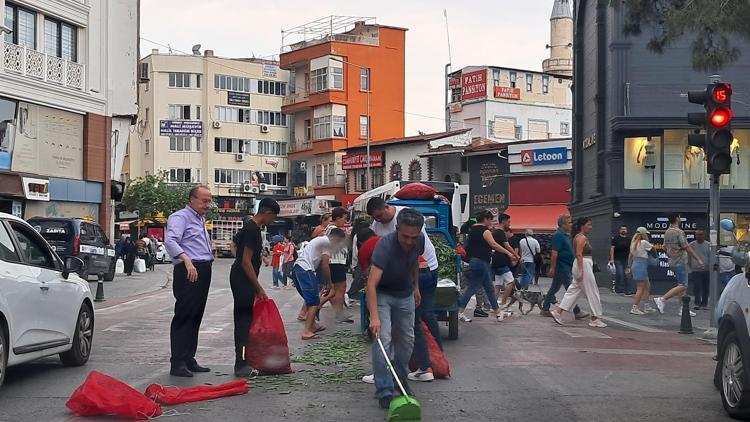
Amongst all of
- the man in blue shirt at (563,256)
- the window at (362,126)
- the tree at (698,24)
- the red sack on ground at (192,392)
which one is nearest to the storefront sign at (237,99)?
the window at (362,126)

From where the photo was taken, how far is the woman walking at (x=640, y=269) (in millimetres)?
18297

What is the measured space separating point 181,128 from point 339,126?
36.9ft

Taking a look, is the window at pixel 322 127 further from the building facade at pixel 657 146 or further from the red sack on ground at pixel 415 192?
the red sack on ground at pixel 415 192

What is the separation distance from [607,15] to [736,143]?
17.8ft

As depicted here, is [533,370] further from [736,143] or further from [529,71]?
[529,71]

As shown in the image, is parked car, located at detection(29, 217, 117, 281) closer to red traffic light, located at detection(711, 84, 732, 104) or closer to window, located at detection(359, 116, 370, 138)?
red traffic light, located at detection(711, 84, 732, 104)

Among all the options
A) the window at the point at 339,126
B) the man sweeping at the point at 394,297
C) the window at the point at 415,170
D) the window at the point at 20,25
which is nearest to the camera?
the man sweeping at the point at 394,297

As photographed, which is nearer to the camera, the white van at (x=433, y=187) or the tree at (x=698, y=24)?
the tree at (x=698, y=24)

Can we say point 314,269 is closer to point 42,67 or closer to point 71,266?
point 71,266

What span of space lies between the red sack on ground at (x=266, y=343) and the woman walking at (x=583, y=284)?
277 inches

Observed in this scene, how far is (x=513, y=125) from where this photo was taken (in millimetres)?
69500

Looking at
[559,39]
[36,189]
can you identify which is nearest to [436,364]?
[36,189]

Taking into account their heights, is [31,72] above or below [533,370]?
above

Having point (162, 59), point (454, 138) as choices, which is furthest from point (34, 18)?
point (162, 59)
